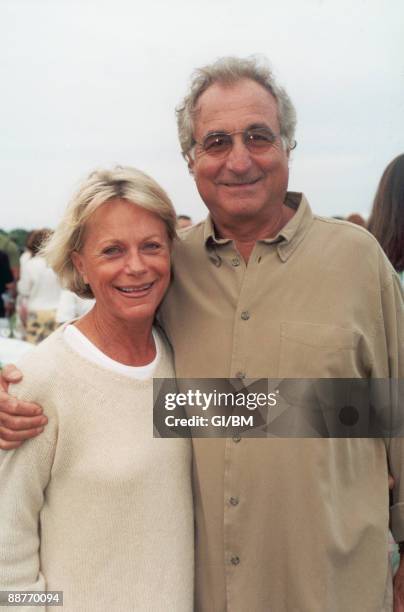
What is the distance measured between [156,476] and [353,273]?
70 cm

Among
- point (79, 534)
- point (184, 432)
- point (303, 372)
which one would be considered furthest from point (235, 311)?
point (79, 534)

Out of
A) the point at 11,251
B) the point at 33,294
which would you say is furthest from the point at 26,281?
the point at 11,251

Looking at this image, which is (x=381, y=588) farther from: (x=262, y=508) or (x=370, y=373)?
(x=370, y=373)

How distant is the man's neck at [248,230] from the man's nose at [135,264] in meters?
0.30

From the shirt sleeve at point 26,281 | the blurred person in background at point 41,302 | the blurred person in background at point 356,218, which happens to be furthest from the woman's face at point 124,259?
the shirt sleeve at point 26,281

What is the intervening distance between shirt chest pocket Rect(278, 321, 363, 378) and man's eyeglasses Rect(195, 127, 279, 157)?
474mm

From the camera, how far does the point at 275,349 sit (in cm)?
147

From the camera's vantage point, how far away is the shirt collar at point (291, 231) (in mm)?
1545

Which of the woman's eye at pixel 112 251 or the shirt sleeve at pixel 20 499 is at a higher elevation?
the woman's eye at pixel 112 251

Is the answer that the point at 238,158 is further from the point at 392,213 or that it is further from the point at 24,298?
the point at 24,298

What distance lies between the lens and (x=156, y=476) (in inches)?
55.9

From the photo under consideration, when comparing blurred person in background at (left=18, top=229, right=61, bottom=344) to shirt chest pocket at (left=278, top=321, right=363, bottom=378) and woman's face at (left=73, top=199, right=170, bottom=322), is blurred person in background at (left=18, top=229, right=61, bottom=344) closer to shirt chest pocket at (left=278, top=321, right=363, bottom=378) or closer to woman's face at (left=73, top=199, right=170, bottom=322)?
woman's face at (left=73, top=199, right=170, bottom=322)

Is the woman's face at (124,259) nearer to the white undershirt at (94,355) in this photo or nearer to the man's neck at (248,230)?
the white undershirt at (94,355)

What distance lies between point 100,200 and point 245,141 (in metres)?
A: 0.42
